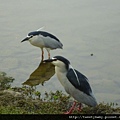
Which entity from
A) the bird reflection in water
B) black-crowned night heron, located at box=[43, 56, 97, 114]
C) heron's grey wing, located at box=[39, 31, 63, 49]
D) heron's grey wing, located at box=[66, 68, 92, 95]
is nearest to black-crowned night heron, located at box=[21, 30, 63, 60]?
heron's grey wing, located at box=[39, 31, 63, 49]

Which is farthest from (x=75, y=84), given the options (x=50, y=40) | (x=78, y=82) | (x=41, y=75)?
(x=50, y=40)

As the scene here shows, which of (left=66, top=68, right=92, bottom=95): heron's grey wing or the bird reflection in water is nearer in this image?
(left=66, top=68, right=92, bottom=95): heron's grey wing

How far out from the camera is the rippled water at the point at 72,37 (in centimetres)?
716

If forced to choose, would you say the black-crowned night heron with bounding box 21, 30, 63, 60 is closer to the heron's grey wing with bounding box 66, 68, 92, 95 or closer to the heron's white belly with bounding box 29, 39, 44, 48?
the heron's white belly with bounding box 29, 39, 44, 48

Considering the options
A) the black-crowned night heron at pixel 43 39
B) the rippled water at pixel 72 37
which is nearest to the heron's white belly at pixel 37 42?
the black-crowned night heron at pixel 43 39

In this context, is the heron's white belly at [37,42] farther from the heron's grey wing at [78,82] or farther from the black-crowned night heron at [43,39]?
the heron's grey wing at [78,82]

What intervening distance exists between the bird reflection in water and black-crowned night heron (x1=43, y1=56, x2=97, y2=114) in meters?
1.75

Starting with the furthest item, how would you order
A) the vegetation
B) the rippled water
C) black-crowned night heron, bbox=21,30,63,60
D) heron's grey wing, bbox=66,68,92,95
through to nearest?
1. black-crowned night heron, bbox=21,30,63,60
2. the rippled water
3. the vegetation
4. heron's grey wing, bbox=66,68,92,95

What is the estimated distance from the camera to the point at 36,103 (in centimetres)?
587

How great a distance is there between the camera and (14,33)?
895 cm

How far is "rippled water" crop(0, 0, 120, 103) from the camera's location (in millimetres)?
7156

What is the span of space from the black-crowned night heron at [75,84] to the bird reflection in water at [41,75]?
1.75 metres

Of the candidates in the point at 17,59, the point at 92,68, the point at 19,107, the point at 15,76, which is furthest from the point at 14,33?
the point at 19,107

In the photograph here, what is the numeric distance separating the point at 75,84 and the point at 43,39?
299cm
